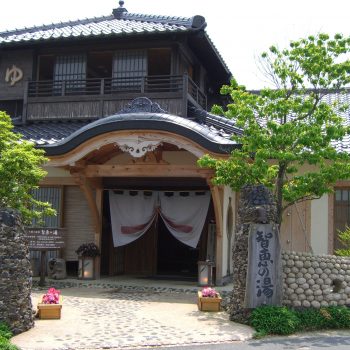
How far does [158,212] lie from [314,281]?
6217mm

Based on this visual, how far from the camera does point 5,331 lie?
7.62 meters

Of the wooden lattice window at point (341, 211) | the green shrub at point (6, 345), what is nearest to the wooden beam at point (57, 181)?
the wooden lattice window at point (341, 211)

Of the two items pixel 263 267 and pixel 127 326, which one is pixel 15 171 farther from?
pixel 263 267

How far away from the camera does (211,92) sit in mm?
21594

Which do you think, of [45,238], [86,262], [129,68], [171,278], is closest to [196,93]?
[129,68]

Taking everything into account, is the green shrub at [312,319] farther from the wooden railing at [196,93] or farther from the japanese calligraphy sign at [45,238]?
the wooden railing at [196,93]

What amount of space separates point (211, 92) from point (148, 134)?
952 cm

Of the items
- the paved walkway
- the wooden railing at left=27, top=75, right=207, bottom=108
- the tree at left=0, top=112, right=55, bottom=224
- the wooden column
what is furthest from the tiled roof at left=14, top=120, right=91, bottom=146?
the paved walkway

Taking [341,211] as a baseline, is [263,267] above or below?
below

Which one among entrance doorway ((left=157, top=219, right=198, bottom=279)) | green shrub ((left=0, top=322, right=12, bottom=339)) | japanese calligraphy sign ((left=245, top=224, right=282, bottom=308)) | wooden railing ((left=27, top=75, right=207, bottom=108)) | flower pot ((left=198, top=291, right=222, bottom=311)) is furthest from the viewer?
entrance doorway ((left=157, top=219, right=198, bottom=279))

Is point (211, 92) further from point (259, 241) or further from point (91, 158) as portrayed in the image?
point (259, 241)

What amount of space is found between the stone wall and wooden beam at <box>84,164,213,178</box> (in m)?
4.14

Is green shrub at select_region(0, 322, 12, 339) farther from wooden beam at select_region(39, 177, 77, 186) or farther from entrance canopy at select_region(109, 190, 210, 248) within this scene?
wooden beam at select_region(39, 177, 77, 186)

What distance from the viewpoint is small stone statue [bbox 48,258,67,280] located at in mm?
14541
